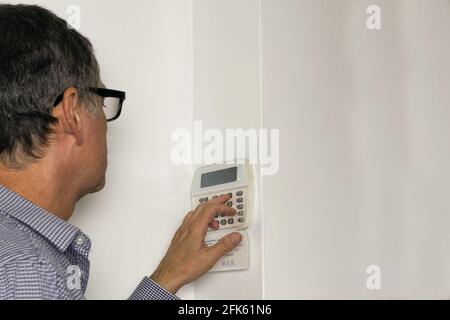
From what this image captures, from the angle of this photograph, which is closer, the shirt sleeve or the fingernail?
the shirt sleeve

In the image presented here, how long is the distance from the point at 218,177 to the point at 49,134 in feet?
1.24

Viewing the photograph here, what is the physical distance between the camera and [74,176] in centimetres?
118

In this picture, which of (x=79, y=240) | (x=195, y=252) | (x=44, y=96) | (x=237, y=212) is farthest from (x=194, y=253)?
(x=44, y=96)

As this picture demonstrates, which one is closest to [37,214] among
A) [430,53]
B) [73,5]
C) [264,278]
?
[264,278]

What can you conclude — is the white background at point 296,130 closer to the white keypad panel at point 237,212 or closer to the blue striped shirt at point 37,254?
the white keypad panel at point 237,212

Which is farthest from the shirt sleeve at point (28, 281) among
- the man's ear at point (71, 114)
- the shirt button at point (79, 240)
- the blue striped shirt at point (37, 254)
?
the man's ear at point (71, 114)

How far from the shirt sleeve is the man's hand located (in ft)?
1.28

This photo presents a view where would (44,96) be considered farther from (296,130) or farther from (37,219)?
(296,130)

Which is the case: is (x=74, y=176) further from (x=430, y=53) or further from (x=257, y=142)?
(x=430, y=53)

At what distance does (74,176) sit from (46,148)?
0.07m

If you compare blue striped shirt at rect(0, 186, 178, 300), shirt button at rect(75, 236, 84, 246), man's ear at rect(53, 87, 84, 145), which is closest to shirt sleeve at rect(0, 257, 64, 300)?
blue striped shirt at rect(0, 186, 178, 300)

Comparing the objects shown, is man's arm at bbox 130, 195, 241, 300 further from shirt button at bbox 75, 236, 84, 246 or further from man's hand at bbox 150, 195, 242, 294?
shirt button at bbox 75, 236, 84, 246

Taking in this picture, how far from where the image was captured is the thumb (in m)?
1.30

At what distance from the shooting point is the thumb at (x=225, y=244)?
51.3 inches
